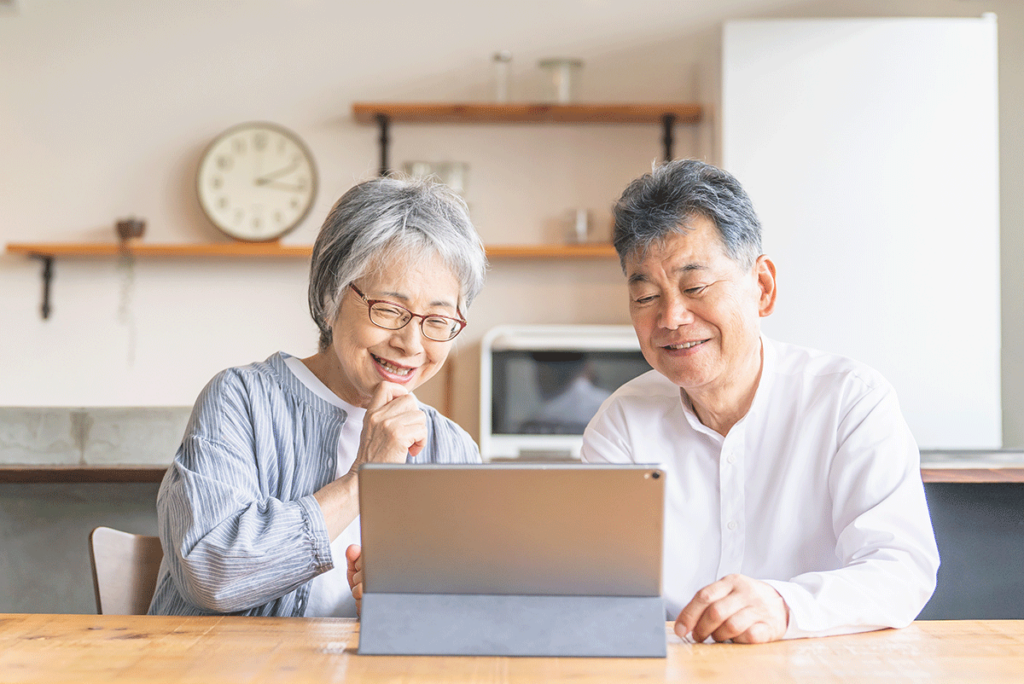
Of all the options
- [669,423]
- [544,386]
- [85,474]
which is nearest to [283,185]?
[544,386]

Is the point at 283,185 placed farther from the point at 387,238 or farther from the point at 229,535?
the point at 229,535

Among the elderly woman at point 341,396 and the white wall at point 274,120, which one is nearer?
the elderly woman at point 341,396

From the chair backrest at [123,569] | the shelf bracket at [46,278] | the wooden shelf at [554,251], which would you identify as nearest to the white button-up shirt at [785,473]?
the chair backrest at [123,569]

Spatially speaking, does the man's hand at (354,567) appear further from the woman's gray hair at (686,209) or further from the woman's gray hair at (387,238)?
the woman's gray hair at (686,209)

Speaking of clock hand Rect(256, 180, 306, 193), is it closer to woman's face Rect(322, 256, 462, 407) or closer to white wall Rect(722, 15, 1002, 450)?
white wall Rect(722, 15, 1002, 450)

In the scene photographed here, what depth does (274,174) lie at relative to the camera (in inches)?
153

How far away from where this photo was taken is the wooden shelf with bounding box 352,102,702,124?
147 inches

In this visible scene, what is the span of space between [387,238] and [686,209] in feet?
1.54

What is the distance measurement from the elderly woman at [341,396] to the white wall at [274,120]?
2524 mm

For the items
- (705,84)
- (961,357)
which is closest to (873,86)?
(705,84)

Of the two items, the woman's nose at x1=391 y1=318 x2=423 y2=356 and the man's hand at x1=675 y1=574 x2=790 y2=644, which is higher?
the woman's nose at x1=391 y1=318 x2=423 y2=356

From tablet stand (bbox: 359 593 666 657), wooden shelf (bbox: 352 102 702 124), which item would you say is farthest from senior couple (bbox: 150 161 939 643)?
wooden shelf (bbox: 352 102 702 124)

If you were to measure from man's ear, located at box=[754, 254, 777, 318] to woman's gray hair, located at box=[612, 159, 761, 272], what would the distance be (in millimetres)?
21

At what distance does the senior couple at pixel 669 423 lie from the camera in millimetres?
1279
